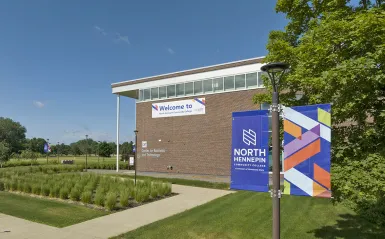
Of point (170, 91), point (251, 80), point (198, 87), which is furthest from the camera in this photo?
Answer: point (170, 91)

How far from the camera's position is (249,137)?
5051 mm

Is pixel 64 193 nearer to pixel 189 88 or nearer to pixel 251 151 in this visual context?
pixel 251 151

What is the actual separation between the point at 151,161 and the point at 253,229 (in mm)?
22435

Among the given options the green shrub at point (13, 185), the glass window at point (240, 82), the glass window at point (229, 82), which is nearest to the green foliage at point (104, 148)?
the glass window at point (229, 82)

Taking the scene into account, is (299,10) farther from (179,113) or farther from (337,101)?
(179,113)

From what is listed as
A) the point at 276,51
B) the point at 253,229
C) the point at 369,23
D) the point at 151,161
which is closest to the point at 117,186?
the point at 253,229

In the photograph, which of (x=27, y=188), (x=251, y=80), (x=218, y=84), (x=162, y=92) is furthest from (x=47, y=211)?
(x=162, y=92)

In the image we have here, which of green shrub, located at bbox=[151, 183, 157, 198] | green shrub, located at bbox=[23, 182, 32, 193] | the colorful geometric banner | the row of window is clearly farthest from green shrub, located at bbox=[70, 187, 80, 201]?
the row of window

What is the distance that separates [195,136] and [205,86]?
187 inches

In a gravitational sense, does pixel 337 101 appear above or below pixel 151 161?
above

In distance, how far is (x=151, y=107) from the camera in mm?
30469

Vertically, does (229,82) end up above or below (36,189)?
above

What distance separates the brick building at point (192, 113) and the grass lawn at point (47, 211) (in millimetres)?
15183

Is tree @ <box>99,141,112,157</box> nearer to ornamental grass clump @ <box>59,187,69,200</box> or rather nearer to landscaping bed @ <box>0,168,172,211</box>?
landscaping bed @ <box>0,168,172,211</box>
